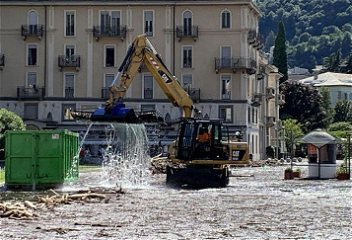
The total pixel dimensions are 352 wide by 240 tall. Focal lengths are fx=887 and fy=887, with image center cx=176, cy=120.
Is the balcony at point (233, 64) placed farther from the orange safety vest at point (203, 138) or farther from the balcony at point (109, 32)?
the orange safety vest at point (203, 138)

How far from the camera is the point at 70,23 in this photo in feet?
275

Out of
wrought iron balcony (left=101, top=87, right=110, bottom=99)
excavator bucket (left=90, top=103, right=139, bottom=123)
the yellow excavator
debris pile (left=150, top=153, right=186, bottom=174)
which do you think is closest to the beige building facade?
wrought iron balcony (left=101, top=87, right=110, bottom=99)

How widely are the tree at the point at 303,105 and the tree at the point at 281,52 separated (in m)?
7.05

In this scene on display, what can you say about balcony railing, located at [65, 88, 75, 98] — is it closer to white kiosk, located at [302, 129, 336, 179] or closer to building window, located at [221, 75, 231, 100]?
building window, located at [221, 75, 231, 100]

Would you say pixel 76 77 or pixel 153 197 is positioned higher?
pixel 76 77

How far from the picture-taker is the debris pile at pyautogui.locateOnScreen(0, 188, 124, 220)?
24391mm

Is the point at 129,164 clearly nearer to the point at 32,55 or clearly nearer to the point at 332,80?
the point at 32,55

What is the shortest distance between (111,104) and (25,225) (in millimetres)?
17533

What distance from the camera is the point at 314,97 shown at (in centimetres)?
11219

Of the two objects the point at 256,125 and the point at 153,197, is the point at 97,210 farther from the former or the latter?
the point at 256,125

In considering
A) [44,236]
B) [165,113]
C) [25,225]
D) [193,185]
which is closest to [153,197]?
[193,185]

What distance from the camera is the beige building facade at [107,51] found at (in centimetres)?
8288

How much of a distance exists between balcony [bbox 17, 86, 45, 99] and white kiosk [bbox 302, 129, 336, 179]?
136 ft

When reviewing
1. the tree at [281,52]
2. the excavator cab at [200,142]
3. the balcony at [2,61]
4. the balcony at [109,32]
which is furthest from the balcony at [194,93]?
the tree at [281,52]
